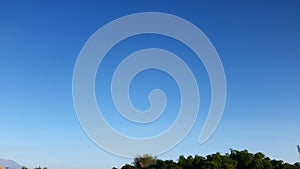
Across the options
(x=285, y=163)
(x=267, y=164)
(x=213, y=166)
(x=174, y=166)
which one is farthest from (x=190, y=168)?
(x=285, y=163)

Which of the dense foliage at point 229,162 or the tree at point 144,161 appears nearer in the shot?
the dense foliage at point 229,162

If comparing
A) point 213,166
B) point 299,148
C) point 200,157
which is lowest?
point 213,166

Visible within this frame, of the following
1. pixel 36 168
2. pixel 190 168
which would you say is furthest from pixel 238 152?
pixel 36 168

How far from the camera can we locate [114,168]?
87.8 meters

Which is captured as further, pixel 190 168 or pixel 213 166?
pixel 190 168

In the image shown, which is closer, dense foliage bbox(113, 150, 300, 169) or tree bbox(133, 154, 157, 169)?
dense foliage bbox(113, 150, 300, 169)

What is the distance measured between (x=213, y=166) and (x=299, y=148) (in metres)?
42.7

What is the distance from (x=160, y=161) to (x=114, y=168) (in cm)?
1546

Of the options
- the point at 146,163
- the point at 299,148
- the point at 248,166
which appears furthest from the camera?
the point at 299,148

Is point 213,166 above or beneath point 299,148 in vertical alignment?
beneath

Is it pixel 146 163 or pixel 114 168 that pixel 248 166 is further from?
pixel 114 168

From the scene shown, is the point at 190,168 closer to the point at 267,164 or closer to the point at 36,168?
the point at 267,164

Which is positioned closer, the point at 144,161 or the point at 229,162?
the point at 229,162

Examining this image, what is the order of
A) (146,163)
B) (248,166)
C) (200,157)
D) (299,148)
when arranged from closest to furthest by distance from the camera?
(248,166), (200,157), (146,163), (299,148)
